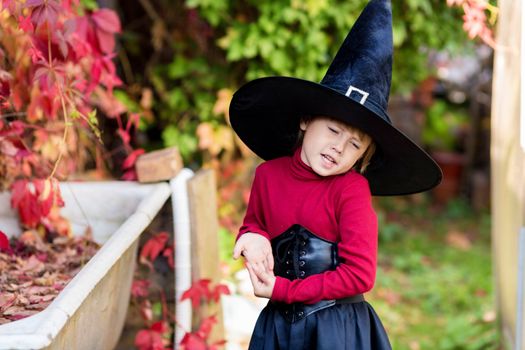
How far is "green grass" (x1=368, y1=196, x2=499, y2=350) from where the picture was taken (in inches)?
169

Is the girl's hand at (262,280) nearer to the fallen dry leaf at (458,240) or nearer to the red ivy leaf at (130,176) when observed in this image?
the red ivy leaf at (130,176)

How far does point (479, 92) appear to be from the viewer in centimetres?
766

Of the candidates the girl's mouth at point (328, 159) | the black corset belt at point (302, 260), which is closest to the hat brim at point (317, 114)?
the girl's mouth at point (328, 159)

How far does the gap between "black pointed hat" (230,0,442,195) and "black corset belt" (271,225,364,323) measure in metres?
0.30

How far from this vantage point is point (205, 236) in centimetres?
312

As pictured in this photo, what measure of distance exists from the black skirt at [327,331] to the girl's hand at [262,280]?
129 mm

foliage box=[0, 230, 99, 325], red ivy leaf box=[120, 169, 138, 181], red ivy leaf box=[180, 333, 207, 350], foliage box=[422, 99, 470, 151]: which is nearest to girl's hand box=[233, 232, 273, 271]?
foliage box=[0, 230, 99, 325]

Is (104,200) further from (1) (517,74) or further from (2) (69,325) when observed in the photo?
(1) (517,74)

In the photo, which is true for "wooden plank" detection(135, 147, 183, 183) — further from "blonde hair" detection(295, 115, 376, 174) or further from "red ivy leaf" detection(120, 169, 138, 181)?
"blonde hair" detection(295, 115, 376, 174)

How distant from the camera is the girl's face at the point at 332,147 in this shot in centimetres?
193

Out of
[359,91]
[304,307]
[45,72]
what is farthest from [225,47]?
[304,307]

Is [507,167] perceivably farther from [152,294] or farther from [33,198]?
[33,198]

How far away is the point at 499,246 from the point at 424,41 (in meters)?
1.52

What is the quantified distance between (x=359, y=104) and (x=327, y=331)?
1.90ft
